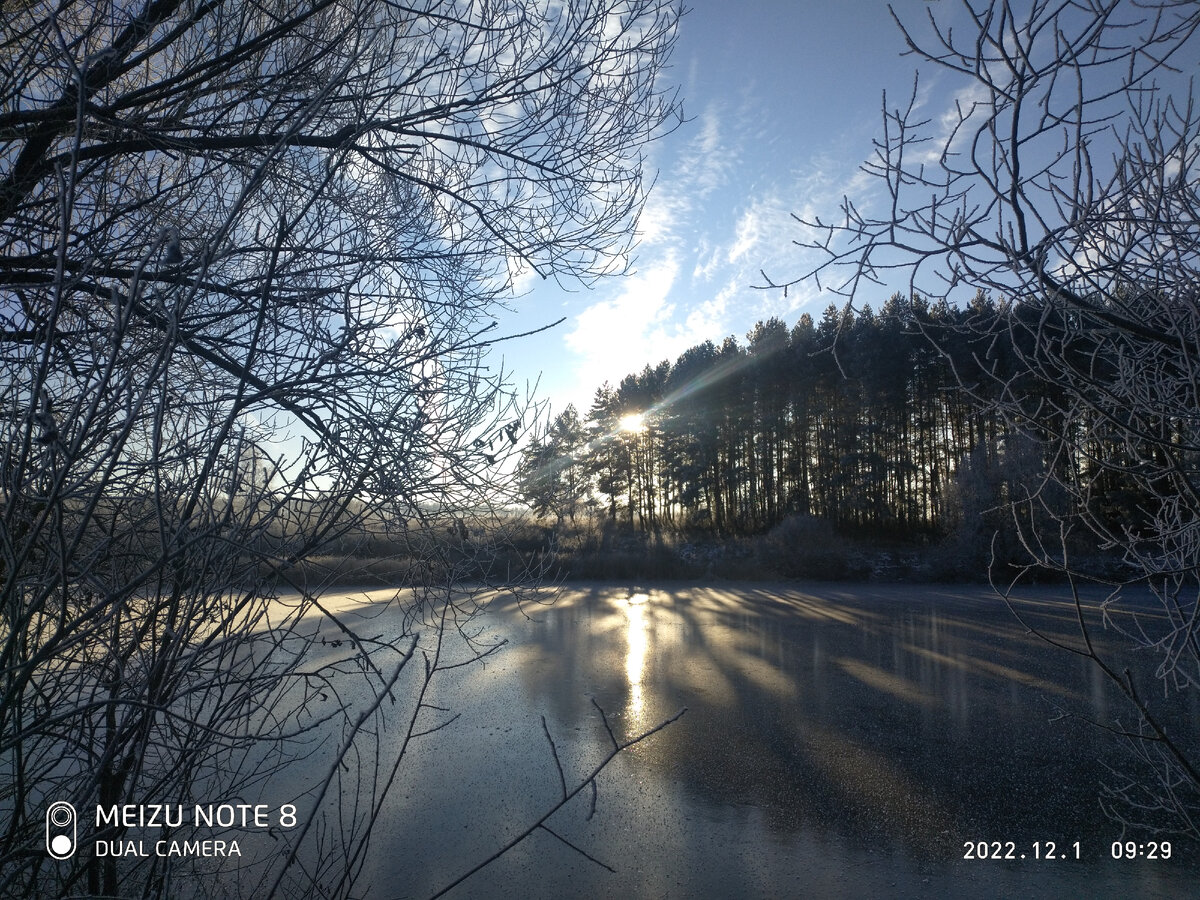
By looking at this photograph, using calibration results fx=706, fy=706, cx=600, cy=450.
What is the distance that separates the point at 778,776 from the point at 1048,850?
76.2 inches

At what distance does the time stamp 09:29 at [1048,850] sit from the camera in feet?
15.1

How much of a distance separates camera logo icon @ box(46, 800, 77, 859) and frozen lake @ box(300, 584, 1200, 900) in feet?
7.79

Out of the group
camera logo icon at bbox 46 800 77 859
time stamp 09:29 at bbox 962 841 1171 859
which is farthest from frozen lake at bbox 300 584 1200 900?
camera logo icon at bbox 46 800 77 859

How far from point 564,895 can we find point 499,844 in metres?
0.75

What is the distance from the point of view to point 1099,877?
4.35 m

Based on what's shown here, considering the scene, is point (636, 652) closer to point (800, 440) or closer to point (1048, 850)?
point (1048, 850)

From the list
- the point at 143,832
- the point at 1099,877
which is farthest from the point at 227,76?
the point at 1099,877

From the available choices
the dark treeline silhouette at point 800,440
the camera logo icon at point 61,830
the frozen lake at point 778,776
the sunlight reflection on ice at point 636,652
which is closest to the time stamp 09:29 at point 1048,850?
the frozen lake at point 778,776

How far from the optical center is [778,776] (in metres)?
5.94

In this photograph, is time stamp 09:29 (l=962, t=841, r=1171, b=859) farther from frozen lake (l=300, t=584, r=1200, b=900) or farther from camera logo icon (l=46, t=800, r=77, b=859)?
camera logo icon (l=46, t=800, r=77, b=859)

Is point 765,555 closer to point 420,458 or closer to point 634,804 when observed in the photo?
point 634,804

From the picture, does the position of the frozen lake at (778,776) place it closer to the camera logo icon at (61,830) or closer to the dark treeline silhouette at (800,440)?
the camera logo icon at (61,830)

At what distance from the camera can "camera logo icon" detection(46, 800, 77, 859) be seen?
1908 mm

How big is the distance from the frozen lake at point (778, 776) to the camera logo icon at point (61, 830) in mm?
2376
